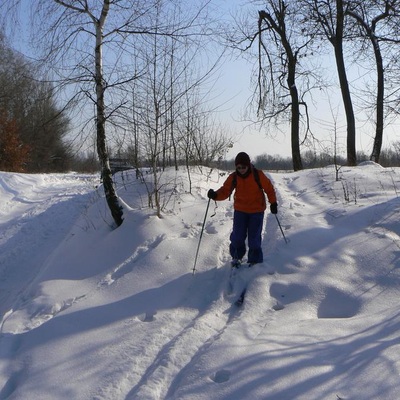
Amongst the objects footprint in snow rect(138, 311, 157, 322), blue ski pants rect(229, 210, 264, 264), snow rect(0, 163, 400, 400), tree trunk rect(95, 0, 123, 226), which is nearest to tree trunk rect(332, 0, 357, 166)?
Result: snow rect(0, 163, 400, 400)

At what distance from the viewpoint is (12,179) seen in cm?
1942

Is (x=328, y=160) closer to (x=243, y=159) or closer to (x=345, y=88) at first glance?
(x=345, y=88)

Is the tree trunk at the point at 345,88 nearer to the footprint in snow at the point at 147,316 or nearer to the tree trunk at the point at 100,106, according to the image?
the tree trunk at the point at 100,106

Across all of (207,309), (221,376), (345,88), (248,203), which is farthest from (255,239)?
(345,88)

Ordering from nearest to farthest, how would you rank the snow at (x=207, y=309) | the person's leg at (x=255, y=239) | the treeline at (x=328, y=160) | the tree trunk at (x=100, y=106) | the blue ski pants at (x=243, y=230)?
the snow at (x=207, y=309) → the person's leg at (x=255, y=239) → the blue ski pants at (x=243, y=230) → the tree trunk at (x=100, y=106) → the treeline at (x=328, y=160)

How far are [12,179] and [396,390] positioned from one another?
755 inches

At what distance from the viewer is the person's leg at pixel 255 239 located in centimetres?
614

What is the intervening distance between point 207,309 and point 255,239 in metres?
1.49

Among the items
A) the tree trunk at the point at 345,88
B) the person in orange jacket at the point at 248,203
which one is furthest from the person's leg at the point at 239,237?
the tree trunk at the point at 345,88

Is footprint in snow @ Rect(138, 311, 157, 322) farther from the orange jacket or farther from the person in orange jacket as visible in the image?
the orange jacket

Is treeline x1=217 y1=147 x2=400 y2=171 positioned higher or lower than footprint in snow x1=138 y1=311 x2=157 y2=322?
higher

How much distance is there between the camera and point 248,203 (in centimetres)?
629

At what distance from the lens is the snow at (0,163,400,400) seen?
3.55 meters

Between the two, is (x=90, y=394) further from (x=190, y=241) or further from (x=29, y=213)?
(x=29, y=213)
